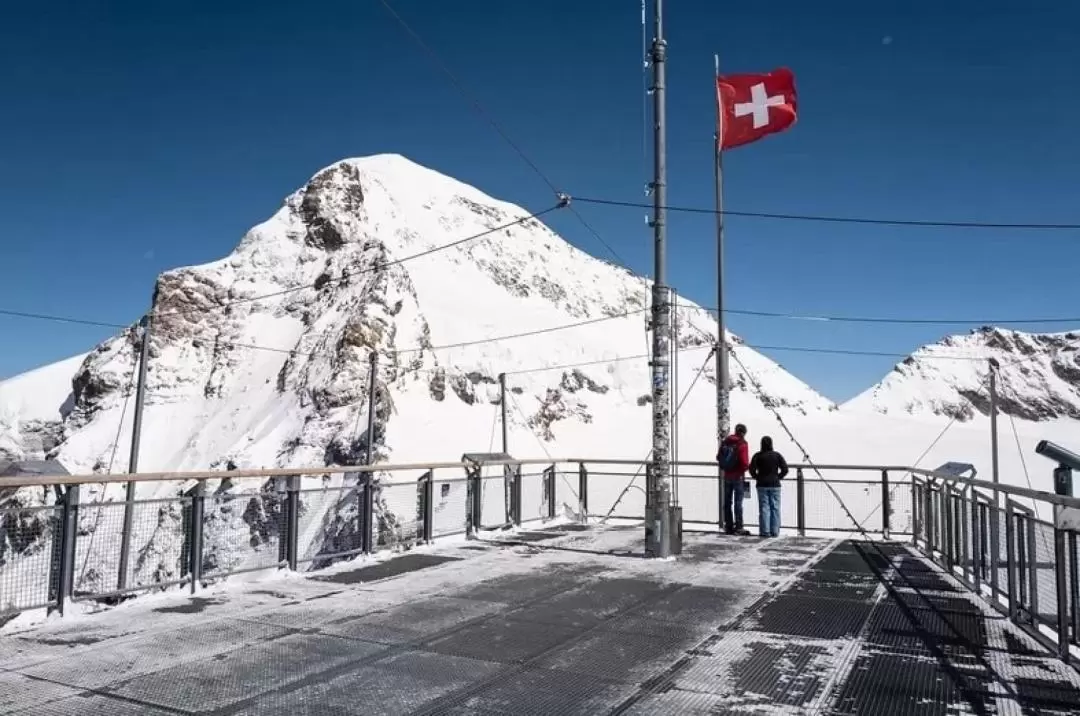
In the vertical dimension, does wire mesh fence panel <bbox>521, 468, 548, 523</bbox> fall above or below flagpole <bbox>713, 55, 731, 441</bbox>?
below

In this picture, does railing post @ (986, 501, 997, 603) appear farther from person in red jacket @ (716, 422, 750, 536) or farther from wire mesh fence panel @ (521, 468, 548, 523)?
wire mesh fence panel @ (521, 468, 548, 523)

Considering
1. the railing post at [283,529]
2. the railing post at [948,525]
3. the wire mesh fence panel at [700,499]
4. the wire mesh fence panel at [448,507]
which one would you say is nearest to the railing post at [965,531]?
the railing post at [948,525]

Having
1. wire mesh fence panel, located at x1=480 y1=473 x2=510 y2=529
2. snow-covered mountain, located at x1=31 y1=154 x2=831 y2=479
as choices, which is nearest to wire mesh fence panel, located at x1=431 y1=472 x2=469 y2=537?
wire mesh fence panel, located at x1=480 y1=473 x2=510 y2=529

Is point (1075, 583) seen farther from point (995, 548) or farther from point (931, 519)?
point (931, 519)

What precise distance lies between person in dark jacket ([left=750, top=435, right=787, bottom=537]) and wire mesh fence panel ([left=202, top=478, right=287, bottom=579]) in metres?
8.29

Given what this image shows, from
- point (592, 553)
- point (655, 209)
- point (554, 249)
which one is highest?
point (554, 249)

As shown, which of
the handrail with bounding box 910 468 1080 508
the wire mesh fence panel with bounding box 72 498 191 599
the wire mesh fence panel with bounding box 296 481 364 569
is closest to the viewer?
the handrail with bounding box 910 468 1080 508

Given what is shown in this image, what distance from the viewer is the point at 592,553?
11711 millimetres

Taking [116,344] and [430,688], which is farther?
[116,344]

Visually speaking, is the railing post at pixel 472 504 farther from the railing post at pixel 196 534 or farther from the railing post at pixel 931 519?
the railing post at pixel 931 519

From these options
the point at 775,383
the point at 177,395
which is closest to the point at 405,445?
the point at 177,395

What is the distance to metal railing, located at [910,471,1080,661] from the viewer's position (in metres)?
5.76

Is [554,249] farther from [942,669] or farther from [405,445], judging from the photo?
[942,669]

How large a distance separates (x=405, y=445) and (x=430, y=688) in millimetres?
37640
